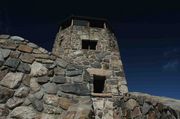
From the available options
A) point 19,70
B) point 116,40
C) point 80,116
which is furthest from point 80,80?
point 116,40

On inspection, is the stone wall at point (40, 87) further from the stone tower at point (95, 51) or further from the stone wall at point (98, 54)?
the stone wall at point (98, 54)

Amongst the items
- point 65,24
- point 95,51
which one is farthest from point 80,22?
point 95,51

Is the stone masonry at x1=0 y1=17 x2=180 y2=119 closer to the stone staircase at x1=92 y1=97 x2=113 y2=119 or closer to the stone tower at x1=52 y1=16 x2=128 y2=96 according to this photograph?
the stone staircase at x1=92 y1=97 x2=113 y2=119

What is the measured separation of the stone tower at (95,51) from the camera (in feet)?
43.9

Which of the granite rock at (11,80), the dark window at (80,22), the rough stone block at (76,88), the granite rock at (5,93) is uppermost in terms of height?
the dark window at (80,22)

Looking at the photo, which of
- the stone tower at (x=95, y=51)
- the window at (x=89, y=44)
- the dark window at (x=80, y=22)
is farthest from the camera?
the dark window at (x=80, y=22)

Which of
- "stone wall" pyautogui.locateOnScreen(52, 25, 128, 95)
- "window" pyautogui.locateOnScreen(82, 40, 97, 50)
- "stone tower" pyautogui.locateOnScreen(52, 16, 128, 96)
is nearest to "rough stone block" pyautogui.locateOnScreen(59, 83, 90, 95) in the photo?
"stone tower" pyautogui.locateOnScreen(52, 16, 128, 96)

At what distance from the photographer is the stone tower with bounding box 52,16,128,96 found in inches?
526

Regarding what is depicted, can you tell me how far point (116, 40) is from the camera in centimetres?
1575

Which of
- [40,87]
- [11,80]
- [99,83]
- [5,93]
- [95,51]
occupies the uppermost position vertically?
[95,51]

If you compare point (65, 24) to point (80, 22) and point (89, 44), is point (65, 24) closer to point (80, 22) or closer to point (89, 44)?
point (80, 22)

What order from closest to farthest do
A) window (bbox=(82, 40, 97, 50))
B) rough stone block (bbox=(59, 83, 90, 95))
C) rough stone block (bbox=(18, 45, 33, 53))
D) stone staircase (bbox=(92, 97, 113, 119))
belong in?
rough stone block (bbox=(59, 83, 90, 95)) → rough stone block (bbox=(18, 45, 33, 53)) → stone staircase (bbox=(92, 97, 113, 119)) → window (bbox=(82, 40, 97, 50))

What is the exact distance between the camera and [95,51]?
14.2 m

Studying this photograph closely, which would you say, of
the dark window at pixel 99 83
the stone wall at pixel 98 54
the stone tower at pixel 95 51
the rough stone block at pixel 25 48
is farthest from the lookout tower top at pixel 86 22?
the rough stone block at pixel 25 48
